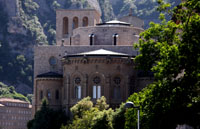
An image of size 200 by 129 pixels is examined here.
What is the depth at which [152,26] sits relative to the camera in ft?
183

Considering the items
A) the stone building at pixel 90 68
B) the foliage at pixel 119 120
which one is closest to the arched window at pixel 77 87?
the stone building at pixel 90 68

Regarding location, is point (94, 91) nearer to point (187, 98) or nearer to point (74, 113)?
point (74, 113)

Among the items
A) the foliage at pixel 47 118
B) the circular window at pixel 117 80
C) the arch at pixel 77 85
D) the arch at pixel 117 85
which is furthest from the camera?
the arch at pixel 77 85

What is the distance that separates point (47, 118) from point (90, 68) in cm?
792

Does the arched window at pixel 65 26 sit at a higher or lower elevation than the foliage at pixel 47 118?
higher

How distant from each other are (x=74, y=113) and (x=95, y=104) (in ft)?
15.3

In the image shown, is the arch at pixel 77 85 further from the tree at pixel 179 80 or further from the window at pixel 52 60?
the tree at pixel 179 80

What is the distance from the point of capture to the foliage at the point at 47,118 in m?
103

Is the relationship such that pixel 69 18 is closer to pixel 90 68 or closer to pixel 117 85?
pixel 90 68

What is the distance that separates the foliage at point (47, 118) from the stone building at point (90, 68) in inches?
75.2

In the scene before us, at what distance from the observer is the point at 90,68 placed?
104688 mm

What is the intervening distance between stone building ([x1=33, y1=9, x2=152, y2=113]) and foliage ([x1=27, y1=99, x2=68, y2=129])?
1.91m

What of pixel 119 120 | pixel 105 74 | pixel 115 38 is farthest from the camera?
pixel 115 38

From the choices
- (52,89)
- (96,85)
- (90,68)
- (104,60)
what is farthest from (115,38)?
(52,89)
